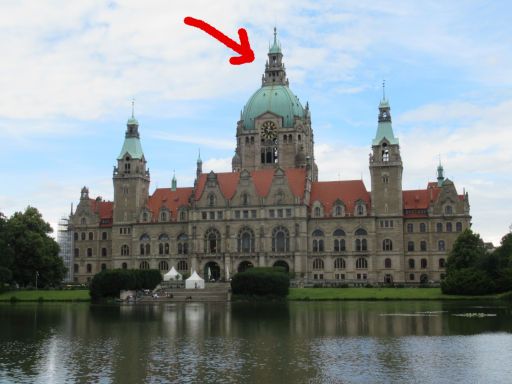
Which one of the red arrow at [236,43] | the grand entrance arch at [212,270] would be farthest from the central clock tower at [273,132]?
the red arrow at [236,43]

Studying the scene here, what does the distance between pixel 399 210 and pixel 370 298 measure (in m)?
33.9

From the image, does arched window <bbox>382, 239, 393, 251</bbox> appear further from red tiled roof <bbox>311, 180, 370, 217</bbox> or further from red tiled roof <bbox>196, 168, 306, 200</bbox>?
red tiled roof <bbox>196, 168, 306, 200</bbox>

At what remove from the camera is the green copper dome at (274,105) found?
140125mm

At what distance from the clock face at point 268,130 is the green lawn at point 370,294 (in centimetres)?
4682

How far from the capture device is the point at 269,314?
6469 cm

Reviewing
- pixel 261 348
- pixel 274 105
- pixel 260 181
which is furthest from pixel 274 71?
pixel 261 348

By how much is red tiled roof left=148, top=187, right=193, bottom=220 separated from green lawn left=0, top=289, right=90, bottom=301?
30.8 m

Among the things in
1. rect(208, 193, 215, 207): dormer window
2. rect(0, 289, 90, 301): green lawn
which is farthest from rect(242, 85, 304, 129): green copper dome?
rect(0, 289, 90, 301): green lawn

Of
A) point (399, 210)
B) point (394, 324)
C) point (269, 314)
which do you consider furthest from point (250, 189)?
point (394, 324)

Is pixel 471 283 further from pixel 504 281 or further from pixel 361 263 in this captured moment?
pixel 361 263

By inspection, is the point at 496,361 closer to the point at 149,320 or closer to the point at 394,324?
the point at 394,324

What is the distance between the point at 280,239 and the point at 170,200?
895 inches

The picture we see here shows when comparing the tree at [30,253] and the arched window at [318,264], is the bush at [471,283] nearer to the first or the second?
the arched window at [318,264]

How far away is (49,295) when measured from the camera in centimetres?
9594
